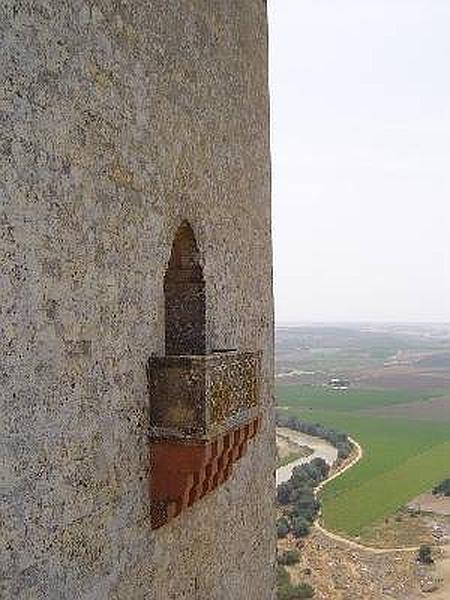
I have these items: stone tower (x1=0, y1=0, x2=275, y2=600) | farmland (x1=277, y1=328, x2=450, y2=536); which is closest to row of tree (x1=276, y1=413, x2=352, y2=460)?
farmland (x1=277, y1=328, x2=450, y2=536)

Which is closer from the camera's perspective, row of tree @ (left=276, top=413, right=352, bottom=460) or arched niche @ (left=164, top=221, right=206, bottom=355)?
arched niche @ (left=164, top=221, right=206, bottom=355)

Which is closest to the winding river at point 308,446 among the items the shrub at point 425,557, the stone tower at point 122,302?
the shrub at point 425,557

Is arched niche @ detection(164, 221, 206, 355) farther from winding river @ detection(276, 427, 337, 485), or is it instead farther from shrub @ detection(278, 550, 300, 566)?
winding river @ detection(276, 427, 337, 485)

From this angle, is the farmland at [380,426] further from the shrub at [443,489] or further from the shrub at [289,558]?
the shrub at [289,558]

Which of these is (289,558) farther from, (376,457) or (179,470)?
(179,470)

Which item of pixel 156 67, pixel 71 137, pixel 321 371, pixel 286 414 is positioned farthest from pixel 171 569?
pixel 321 371

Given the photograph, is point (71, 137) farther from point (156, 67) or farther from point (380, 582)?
point (380, 582)
